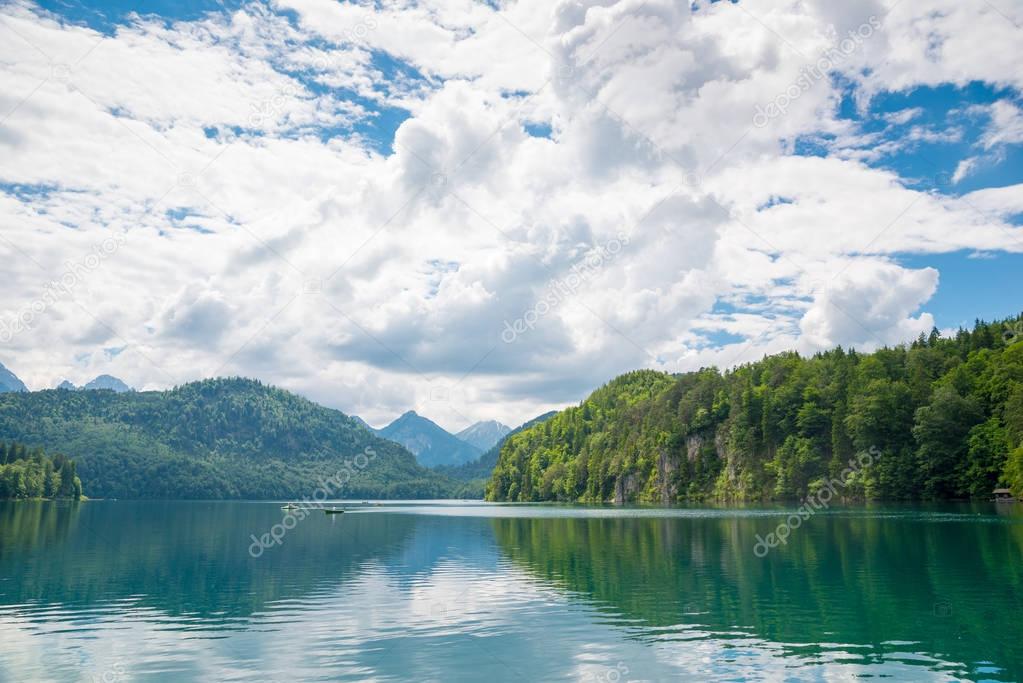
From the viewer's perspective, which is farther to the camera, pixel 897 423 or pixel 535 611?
pixel 897 423

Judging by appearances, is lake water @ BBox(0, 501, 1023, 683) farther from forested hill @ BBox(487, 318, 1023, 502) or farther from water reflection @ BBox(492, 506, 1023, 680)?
forested hill @ BBox(487, 318, 1023, 502)

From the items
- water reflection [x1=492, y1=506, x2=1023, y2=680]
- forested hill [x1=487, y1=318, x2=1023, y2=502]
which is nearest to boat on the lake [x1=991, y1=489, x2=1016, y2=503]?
forested hill [x1=487, y1=318, x2=1023, y2=502]

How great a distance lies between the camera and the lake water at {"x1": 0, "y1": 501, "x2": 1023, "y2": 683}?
2722 centimetres

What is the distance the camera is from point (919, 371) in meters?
160

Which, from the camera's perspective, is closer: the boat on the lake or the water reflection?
the water reflection

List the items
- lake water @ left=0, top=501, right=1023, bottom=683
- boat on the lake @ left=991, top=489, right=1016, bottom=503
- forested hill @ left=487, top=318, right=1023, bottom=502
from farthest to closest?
1. forested hill @ left=487, top=318, right=1023, bottom=502
2. boat on the lake @ left=991, top=489, right=1016, bottom=503
3. lake water @ left=0, top=501, right=1023, bottom=683

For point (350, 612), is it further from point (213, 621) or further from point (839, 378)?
point (839, 378)

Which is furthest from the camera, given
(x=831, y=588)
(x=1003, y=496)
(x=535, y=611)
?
(x=1003, y=496)

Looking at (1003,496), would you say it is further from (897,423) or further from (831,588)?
(831,588)

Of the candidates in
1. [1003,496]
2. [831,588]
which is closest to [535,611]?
[831,588]

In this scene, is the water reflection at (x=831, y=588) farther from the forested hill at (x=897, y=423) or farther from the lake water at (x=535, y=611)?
the forested hill at (x=897, y=423)

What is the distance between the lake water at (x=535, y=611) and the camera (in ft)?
89.3

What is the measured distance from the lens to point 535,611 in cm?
3853

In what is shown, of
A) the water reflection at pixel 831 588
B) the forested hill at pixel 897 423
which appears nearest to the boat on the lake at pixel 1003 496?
the forested hill at pixel 897 423
